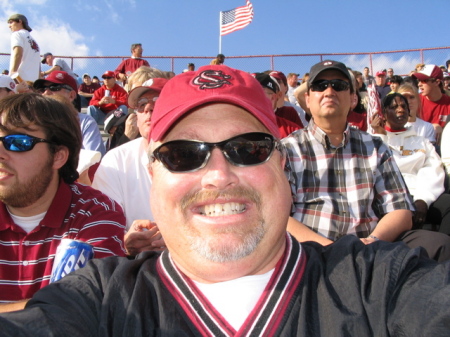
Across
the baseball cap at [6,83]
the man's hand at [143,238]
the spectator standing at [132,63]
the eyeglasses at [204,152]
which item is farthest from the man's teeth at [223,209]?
the spectator standing at [132,63]

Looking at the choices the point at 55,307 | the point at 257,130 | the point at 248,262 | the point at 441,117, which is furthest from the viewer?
the point at 441,117

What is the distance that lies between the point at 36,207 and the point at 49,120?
0.46 m

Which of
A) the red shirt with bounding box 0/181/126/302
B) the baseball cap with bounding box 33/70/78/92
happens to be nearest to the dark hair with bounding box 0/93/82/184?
the red shirt with bounding box 0/181/126/302

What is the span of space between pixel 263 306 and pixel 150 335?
0.34 m

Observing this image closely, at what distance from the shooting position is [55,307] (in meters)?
1.08

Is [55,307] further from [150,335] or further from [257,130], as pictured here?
[257,130]

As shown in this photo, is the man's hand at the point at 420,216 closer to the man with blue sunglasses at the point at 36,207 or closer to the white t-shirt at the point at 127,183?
the white t-shirt at the point at 127,183

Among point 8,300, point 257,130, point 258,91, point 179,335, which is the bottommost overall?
point 8,300

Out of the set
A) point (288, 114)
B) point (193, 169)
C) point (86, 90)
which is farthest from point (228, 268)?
point (86, 90)

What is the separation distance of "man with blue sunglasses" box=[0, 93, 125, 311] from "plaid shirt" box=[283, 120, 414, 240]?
1.38m

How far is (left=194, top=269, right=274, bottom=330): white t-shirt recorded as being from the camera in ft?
3.87

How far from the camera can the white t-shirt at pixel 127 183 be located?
272 cm

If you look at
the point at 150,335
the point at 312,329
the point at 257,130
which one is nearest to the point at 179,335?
the point at 150,335

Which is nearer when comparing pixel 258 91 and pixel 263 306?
pixel 263 306
